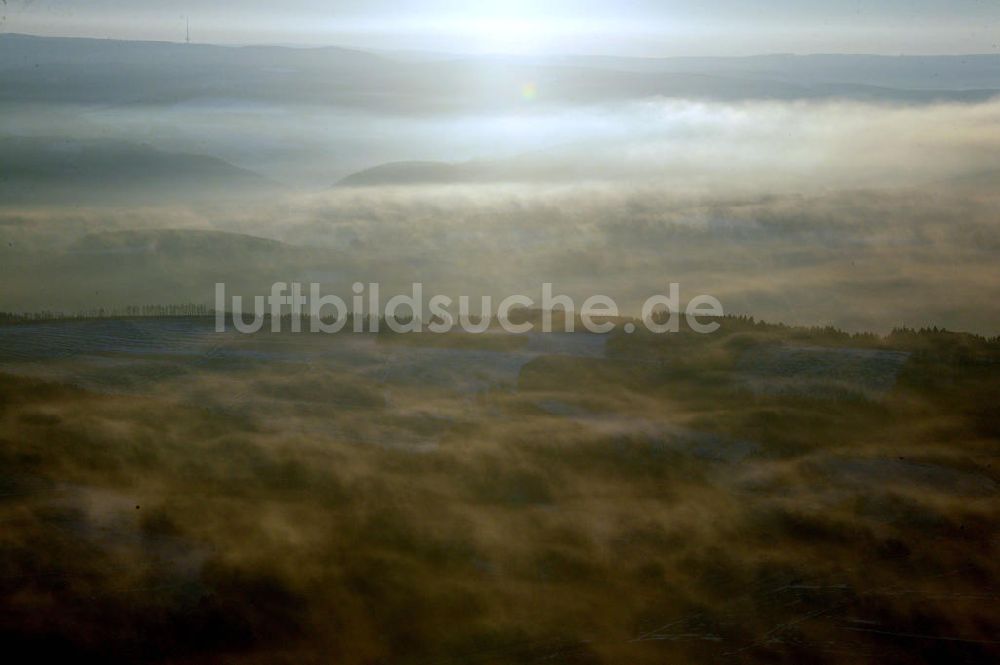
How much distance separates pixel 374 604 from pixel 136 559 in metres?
5.81

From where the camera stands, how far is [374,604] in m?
20.2

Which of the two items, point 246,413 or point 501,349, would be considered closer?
point 246,413

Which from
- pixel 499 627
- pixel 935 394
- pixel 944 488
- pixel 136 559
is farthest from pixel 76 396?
pixel 935 394

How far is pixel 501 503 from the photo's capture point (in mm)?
24531

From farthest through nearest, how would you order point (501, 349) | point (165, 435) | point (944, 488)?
point (501, 349) → point (165, 435) → point (944, 488)

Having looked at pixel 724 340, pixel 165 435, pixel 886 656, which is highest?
pixel 724 340

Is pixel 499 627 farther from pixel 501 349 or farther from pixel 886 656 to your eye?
pixel 501 349

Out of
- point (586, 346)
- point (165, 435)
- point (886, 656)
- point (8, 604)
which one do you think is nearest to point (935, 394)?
point (586, 346)

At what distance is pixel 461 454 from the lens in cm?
2683

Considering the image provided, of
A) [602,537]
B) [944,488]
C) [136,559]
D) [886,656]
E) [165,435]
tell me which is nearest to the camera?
[886,656]

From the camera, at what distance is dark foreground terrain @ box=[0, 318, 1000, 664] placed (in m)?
19.5

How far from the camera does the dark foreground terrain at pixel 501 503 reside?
770 inches

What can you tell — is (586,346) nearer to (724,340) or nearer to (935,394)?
(724,340)

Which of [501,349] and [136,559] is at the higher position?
[501,349]
